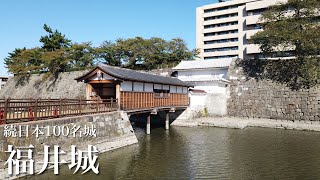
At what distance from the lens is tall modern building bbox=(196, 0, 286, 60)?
58.8 metres

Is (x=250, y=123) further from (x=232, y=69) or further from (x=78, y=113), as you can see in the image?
(x=78, y=113)

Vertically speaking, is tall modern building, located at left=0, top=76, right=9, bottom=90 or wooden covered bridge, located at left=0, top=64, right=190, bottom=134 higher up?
tall modern building, located at left=0, top=76, right=9, bottom=90

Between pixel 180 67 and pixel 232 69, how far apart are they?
862 cm

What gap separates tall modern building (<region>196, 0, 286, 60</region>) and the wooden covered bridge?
38.3m

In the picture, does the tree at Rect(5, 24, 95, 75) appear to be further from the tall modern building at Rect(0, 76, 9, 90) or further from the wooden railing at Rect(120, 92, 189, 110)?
the wooden railing at Rect(120, 92, 189, 110)

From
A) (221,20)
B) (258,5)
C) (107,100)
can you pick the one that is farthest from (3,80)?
(258,5)

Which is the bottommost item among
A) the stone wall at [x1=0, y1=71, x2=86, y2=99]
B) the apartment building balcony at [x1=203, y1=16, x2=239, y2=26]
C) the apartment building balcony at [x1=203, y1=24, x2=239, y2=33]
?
the stone wall at [x1=0, y1=71, x2=86, y2=99]

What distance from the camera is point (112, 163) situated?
1285 centimetres

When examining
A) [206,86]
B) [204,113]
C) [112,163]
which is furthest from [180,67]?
[112,163]

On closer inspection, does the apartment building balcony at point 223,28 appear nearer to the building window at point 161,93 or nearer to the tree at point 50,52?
the tree at point 50,52

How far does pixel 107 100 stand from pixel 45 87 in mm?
30353

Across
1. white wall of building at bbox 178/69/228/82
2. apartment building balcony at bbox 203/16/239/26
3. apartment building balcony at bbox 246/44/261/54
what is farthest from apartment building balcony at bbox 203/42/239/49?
white wall of building at bbox 178/69/228/82

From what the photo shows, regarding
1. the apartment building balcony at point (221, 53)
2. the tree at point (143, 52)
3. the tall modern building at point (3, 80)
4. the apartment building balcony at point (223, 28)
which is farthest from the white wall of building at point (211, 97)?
the tall modern building at point (3, 80)

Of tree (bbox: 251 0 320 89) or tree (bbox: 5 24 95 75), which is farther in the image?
tree (bbox: 5 24 95 75)
